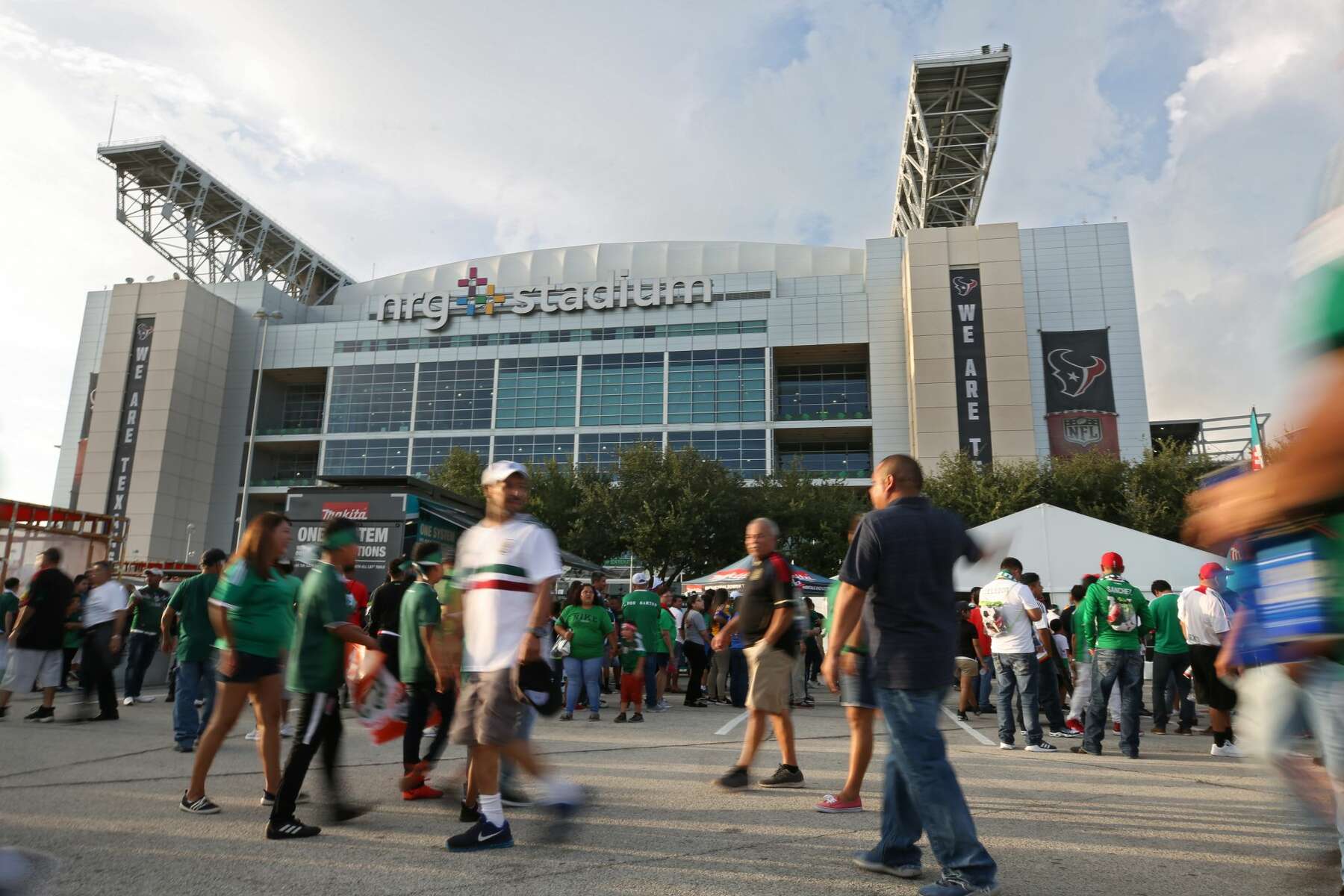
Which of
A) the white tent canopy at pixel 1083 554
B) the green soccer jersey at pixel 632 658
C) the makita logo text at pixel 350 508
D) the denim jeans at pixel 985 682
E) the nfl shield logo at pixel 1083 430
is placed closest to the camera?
the green soccer jersey at pixel 632 658

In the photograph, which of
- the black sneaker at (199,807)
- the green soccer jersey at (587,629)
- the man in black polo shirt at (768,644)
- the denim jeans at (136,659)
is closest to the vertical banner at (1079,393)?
the green soccer jersey at (587,629)

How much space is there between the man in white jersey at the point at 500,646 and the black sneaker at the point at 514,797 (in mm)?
815

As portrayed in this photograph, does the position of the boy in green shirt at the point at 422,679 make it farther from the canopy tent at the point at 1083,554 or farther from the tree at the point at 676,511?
the tree at the point at 676,511

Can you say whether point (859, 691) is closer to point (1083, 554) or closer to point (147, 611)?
point (147, 611)

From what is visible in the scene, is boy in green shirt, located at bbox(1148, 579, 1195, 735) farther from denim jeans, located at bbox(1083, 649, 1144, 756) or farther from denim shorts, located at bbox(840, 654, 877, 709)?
denim shorts, located at bbox(840, 654, 877, 709)

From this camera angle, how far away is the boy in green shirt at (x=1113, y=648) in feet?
25.4

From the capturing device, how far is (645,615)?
1218cm

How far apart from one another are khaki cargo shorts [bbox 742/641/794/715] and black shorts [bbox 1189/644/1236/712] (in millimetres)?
4747

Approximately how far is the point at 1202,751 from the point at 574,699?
6.86 m

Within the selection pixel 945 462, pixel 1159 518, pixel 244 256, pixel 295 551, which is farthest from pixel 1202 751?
pixel 244 256

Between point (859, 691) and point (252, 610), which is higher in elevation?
point (252, 610)

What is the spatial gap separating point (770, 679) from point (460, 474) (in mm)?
38790

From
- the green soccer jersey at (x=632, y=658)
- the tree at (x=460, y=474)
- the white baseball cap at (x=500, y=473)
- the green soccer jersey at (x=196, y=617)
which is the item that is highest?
the tree at (x=460, y=474)

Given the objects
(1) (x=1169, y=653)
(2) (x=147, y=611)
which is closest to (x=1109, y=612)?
(1) (x=1169, y=653)
